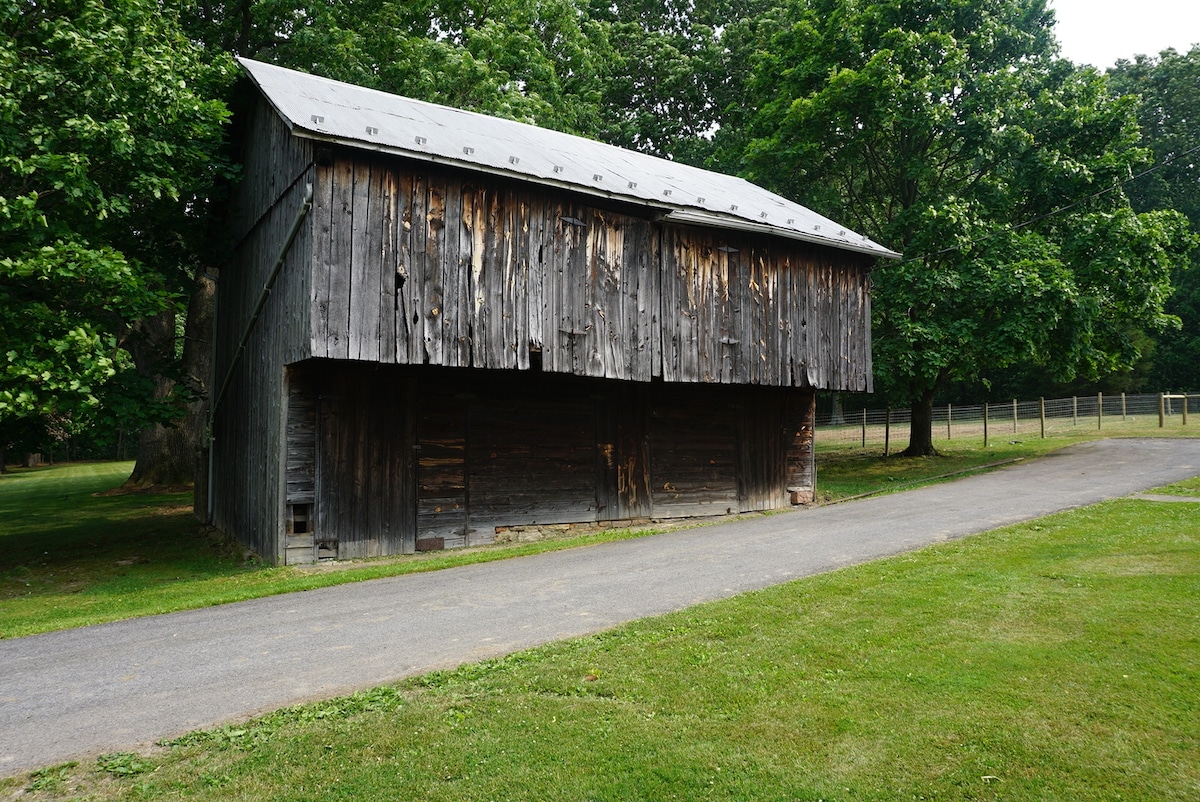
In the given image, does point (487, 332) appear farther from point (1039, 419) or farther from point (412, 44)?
point (1039, 419)

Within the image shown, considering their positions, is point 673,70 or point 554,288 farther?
point 673,70

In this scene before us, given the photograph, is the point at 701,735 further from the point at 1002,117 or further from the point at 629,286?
the point at 1002,117

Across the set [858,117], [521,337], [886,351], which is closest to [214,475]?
[521,337]

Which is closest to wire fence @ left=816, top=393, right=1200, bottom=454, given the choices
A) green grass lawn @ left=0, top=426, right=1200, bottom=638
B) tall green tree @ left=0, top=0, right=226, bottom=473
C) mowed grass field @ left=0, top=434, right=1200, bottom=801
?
green grass lawn @ left=0, top=426, right=1200, bottom=638

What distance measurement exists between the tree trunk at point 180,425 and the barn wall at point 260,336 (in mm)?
5873

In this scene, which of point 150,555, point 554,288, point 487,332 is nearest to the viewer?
point 487,332

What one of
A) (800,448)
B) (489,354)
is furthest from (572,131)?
(489,354)

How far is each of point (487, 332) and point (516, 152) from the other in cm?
397

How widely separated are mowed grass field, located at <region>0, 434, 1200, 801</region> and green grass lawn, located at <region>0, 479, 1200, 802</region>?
0.02 m

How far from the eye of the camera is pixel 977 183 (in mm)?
24172

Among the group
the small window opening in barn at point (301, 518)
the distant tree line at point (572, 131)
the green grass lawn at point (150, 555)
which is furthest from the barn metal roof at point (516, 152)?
the green grass lawn at point (150, 555)

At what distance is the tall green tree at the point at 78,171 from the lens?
11297 millimetres

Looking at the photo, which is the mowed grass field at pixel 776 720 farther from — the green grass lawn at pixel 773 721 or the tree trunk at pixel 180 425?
the tree trunk at pixel 180 425

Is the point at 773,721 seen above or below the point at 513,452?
below
